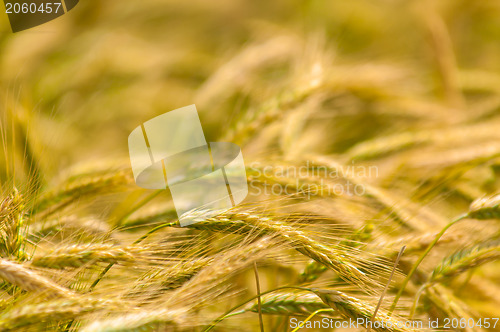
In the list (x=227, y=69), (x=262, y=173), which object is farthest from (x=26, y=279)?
(x=227, y=69)

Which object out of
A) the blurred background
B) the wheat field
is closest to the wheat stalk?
the wheat field

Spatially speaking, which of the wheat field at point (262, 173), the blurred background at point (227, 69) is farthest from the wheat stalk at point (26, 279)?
the blurred background at point (227, 69)

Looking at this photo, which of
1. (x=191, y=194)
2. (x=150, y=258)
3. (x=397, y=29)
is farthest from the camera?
(x=397, y=29)

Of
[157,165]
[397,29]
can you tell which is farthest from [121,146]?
[397,29]

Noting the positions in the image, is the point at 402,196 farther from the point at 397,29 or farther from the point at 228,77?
the point at 397,29

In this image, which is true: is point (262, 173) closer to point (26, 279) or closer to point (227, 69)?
point (26, 279)

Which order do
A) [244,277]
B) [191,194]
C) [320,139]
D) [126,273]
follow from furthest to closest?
1. [320,139]
2. [244,277]
3. [191,194]
4. [126,273]

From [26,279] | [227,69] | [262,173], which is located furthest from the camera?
[227,69]

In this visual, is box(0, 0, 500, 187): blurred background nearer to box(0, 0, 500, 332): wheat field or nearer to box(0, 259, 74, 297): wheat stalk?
box(0, 0, 500, 332): wheat field
